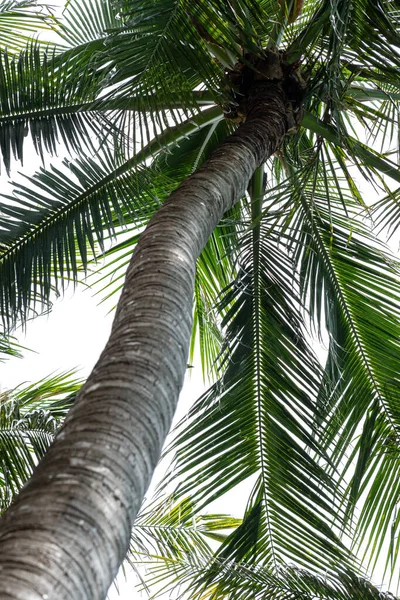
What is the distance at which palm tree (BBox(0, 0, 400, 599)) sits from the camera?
11.0ft

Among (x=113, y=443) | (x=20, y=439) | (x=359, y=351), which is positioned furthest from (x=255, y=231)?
(x=113, y=443)

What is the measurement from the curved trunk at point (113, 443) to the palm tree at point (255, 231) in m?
0.03

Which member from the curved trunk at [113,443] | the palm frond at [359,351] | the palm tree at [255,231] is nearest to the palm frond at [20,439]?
the palm tree at [255,231]

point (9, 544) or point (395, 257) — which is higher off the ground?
point (395, 257)

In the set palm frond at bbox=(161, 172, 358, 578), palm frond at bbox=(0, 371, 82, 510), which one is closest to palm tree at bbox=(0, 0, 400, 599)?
palm frond at bbox=(161, 172, 358, 578)

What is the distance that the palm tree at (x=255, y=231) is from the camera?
11.0ft

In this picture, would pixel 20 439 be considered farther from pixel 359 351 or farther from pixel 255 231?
pixel 359 351

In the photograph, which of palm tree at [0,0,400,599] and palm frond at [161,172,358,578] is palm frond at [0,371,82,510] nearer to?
palm tree at [0,0,400,599]

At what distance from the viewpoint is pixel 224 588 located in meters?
3.85

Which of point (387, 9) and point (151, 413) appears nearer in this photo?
point (151, 413)

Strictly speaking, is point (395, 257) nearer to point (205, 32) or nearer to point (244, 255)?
point (244, 255)

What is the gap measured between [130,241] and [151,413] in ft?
12.5

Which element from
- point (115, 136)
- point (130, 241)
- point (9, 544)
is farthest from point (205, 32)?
point (9, 544)

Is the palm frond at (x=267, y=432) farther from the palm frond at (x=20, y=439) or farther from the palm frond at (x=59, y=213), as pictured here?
the palm frond at (x=20, y=439)
